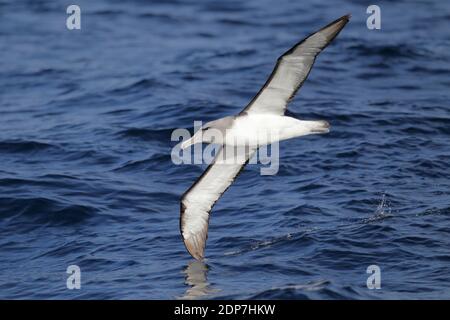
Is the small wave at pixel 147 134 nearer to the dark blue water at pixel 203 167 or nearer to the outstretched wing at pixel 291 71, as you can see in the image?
the dark blue water at pixel 203 167

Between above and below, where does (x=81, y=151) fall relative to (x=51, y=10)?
below

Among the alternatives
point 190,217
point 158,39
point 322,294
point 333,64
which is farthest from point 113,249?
point 158,39

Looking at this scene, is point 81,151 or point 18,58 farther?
point 18,58

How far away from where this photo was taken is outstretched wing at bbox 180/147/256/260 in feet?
44.0

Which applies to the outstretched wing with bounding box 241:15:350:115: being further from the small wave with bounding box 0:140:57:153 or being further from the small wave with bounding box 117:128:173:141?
the small wave with bounding box 0:140:57:153

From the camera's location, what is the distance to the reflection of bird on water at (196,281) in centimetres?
1262

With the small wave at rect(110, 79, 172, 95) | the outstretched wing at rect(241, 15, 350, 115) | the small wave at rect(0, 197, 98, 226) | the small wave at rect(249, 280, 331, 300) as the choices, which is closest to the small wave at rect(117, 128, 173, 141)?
the small wave at rect(110, 79, 172, 95)

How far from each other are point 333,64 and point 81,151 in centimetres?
846

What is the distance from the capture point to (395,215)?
49.8 feet

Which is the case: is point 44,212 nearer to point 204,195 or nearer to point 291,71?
point 204,195

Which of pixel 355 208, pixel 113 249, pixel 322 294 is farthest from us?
pixel 355 208

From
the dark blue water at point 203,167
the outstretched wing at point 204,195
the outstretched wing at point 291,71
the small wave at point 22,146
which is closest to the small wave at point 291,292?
the dark blue water at point 203,167

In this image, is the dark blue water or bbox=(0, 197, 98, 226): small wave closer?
the dark blue water
